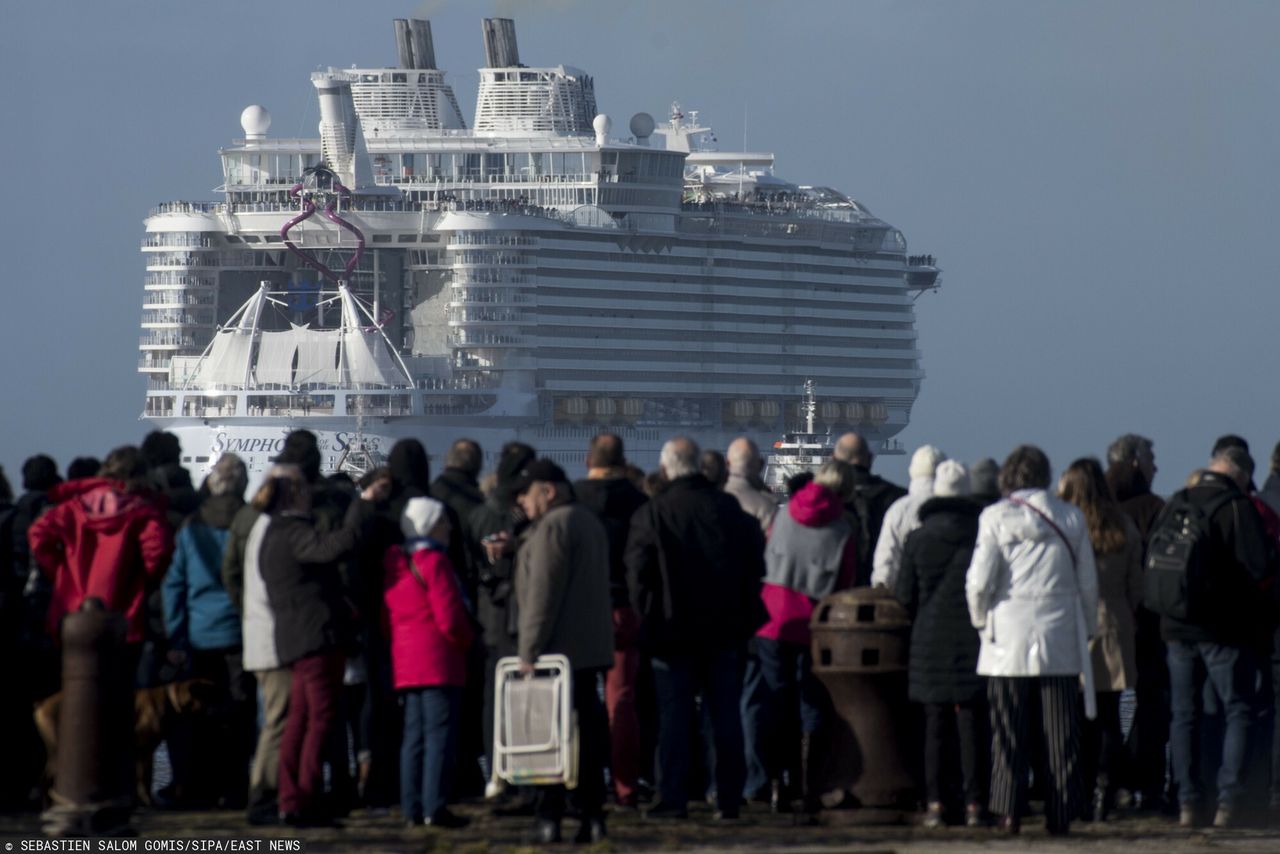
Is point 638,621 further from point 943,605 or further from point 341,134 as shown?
point 341,134

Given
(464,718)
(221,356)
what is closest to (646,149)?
(221,356)

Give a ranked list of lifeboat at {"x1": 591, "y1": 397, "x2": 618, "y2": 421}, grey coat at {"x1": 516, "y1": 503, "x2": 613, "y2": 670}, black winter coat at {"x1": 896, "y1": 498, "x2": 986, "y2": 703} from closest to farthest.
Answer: grey coat at {"x1": 516, "y1": 503, "x2": 613, "y2": 670} < black winter coat at {"x1": 896, "y1": 498, "x2": 986, "y2": 703} < lifeboat at {"x1": 591, "y1": 397, "x2": 618, "y2": 421}

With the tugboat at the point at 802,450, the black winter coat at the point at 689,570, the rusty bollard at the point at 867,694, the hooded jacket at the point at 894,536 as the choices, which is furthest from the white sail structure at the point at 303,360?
the black winter coat at the point at 689,570

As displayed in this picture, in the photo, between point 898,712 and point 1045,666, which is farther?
point 898,712

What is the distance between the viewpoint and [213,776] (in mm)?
10773

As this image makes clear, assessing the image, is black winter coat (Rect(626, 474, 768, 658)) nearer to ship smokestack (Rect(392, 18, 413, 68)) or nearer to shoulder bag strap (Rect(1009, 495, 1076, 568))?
shoulder bag strap (Rect(1009, 495, 1076, 568))

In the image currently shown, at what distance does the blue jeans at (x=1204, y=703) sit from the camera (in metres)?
10.4

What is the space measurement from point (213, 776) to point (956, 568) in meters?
3.19

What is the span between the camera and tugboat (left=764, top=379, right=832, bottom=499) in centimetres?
6200

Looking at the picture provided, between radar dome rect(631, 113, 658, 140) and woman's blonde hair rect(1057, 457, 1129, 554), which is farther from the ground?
radar dome rect(631, 113, 658, 140)

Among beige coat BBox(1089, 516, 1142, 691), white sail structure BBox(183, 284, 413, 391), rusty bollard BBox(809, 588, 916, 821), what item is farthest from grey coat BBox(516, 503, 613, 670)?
white sail structure BBox(183, 284, 413, 391)

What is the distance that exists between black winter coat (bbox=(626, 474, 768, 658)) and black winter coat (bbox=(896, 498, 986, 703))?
657 millimetres

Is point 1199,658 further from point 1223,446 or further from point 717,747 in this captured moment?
point 717,747

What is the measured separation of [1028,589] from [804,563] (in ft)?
4.26
